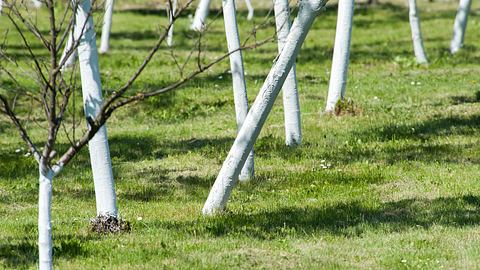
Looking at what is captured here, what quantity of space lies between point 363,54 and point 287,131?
37.1 ft

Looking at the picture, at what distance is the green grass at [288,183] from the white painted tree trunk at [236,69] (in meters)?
0.25

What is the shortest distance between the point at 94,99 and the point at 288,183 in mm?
3458

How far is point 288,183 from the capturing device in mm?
12062

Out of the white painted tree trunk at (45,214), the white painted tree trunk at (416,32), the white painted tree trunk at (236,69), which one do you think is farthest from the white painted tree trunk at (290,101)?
the white painted tree trunk at (416,32)

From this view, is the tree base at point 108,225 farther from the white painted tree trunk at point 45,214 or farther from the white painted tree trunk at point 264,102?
the white painted tree trunk at point 45,214

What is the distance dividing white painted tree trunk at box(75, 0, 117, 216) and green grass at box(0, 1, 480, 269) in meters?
0.16

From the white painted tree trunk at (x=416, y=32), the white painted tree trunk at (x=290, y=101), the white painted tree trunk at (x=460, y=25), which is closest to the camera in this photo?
the white painted tree trunk at (x=290, y=101)

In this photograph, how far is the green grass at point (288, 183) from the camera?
8859 mm

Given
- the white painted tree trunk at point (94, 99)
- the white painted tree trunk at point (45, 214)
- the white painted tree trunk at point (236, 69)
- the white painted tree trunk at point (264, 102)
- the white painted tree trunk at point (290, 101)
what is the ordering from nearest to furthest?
the white painted tree trunk at point (45, 214), the white painted tree trunk at point (94, 99), the white painted tree trunk at point (264, 102), the white painted tree trunk at point (236, 69), the white painted tree trunk at point (290, 101)

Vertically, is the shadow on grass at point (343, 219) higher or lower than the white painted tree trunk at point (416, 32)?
lower

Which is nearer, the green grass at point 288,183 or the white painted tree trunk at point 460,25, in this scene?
the green grass at point 288,183

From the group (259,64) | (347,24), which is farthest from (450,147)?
(259,64)

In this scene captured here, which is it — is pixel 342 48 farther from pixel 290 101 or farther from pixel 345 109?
pixel 290 101

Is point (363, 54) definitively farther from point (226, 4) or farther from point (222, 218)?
point (222, 218)
